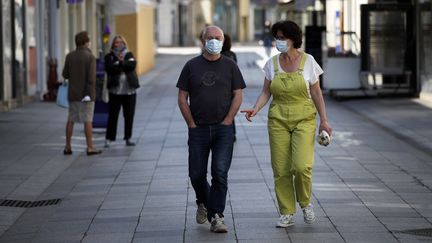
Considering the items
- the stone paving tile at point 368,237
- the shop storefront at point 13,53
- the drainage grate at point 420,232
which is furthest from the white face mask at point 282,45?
the shop storefront at point 13,53

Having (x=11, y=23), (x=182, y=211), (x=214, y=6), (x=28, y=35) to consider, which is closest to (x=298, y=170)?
(x=182, y=211)

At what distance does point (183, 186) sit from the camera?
11875mm

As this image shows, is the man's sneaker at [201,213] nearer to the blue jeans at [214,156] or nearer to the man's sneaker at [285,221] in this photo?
the blue jeans at [214,156]

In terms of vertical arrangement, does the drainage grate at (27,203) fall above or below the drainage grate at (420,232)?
below

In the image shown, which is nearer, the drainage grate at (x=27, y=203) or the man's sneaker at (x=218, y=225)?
the man's sneaker at (x=218, y=225)

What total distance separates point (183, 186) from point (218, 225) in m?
2.92

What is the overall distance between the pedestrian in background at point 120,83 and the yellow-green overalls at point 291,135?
23.2 feet

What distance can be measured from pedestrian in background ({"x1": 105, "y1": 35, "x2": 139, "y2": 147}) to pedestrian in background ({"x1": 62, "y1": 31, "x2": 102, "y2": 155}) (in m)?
0.70

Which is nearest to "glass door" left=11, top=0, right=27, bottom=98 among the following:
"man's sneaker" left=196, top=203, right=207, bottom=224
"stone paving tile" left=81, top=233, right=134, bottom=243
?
"man's sneaker" left=196, top=203, right=207, bottom=224

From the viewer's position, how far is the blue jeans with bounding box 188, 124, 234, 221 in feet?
29.7

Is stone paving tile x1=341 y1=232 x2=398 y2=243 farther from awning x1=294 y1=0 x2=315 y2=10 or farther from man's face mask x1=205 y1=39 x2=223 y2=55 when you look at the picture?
awning x1=294 y1=0 x2=315 y2=10

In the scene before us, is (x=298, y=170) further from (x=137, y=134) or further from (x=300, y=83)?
(x=137, y=134)

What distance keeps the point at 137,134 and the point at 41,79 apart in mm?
9440

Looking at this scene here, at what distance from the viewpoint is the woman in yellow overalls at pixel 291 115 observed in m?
9.05
